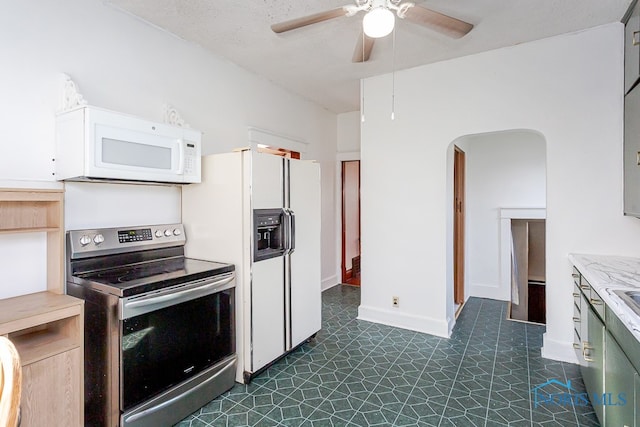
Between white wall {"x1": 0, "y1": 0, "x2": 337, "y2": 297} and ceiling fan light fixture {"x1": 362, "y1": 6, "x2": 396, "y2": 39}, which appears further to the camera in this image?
white wall {"x1": 0, "y1": 0, "x2": 337, "y2": 297}

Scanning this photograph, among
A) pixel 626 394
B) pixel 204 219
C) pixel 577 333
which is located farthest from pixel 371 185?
pixel 626 394

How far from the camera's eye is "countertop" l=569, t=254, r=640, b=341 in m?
1.27

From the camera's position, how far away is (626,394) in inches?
52.4

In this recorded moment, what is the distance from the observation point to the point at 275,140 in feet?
12.6

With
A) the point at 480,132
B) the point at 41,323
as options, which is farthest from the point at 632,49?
the point at 41,323

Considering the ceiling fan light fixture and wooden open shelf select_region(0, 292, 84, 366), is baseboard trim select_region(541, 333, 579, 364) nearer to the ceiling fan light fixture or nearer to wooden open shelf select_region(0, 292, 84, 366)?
the ceiling fan light fixture

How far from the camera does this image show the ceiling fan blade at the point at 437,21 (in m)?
1.81

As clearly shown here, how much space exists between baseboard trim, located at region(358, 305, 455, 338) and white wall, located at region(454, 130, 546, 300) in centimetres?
130

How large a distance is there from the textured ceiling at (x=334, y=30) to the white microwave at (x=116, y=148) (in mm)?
882

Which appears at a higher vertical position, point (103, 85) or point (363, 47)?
point (363, 47)

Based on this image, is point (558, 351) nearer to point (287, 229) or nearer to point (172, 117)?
point (287, 229)

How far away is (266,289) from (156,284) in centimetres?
84

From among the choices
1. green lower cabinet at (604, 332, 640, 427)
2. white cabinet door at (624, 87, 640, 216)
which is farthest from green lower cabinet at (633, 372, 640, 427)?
white cabinet door at (624, 87, 640, 216)

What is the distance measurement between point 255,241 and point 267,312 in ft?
1.83
